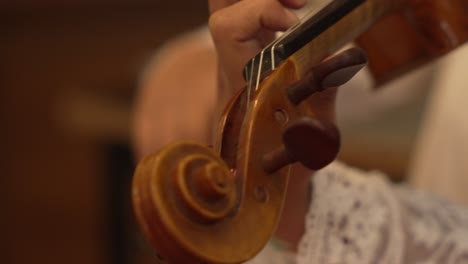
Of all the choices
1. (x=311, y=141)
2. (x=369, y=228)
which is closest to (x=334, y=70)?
(x=311, y=141)

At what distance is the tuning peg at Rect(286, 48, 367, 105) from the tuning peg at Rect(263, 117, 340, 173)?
36 mm

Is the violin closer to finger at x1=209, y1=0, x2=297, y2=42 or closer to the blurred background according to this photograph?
finger at x1=209, y1=0, x2=297, y2=42

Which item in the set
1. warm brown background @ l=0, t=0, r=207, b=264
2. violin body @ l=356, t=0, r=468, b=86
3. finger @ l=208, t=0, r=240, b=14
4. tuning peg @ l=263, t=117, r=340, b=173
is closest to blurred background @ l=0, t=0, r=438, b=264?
warm brown background @ l=0, t=0, r=207, b=264

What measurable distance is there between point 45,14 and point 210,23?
5.10 feet

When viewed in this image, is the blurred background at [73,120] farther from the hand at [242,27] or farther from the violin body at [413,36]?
the hand at [242,27]

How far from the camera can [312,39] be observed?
0.33m

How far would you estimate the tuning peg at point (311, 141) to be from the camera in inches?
9.8

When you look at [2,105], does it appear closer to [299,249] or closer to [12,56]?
[12,56]

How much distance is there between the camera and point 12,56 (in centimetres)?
188

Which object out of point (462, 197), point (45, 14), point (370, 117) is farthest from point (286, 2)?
point (45, 14)

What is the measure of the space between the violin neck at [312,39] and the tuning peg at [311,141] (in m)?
0.07

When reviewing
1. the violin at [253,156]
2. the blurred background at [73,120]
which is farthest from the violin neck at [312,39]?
the blurred background at [73,120]

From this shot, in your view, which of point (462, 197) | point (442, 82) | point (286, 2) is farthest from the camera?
point (442, 82)

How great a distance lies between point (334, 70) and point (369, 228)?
0.17m
